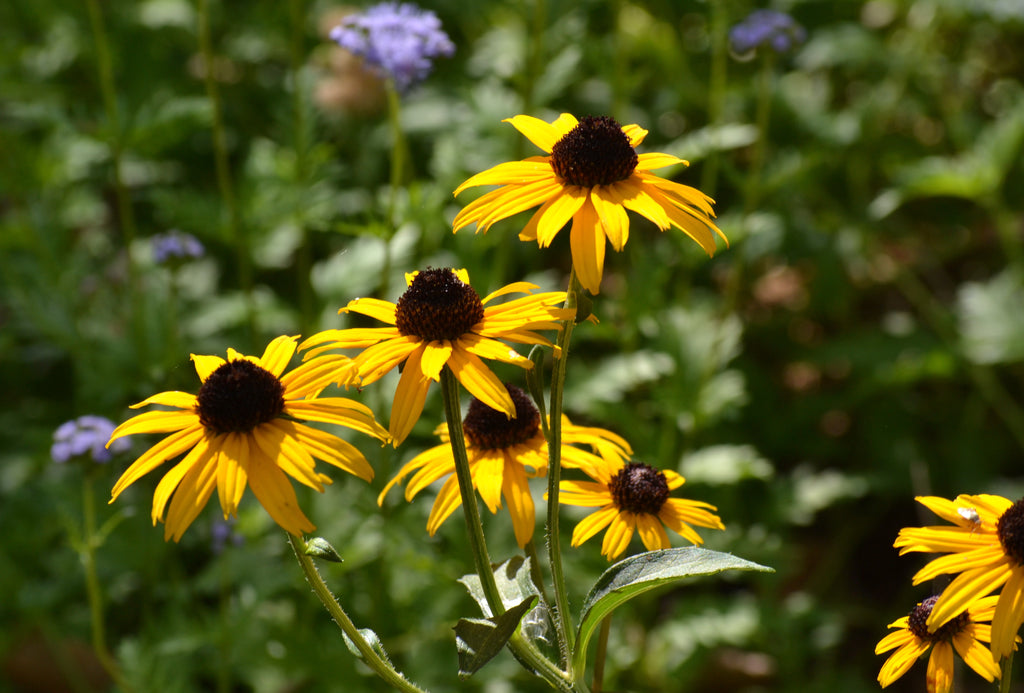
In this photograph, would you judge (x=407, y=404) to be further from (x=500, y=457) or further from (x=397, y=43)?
(x=397, y=43)

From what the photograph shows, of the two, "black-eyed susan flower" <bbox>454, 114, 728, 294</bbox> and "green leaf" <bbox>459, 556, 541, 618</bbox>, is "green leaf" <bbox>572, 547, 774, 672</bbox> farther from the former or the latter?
"black-eyed susan flower" <bbox>454, 114, 728, 294</bbox>

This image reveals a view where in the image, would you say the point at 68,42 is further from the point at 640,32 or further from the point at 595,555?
the point at 595,555

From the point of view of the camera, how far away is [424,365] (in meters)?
1.27

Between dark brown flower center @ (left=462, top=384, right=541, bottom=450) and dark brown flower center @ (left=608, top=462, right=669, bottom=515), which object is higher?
dark brown flower center @ (left=462, top=384, right=541, bottom=450)

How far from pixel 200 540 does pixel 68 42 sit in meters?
2.84

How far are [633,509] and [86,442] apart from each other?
4.95 ft

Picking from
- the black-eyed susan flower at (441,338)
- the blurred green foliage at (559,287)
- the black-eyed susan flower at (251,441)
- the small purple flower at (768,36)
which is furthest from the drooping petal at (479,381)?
the small purple flower at (768,36)

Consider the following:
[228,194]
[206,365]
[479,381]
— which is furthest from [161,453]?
[228,194]

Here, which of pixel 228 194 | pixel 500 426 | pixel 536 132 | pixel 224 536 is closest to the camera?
pixel 536 132

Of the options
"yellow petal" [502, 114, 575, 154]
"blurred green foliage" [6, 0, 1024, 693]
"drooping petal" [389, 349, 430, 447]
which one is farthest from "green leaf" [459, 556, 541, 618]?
"blurred green foliage" [6, 0, 1024, 693]

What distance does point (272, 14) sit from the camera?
485 cm

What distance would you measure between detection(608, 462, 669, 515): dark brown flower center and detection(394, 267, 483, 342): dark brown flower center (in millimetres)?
392

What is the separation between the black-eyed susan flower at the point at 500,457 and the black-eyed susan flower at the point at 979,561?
0.57 m

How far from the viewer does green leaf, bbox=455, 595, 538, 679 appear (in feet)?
4.12
